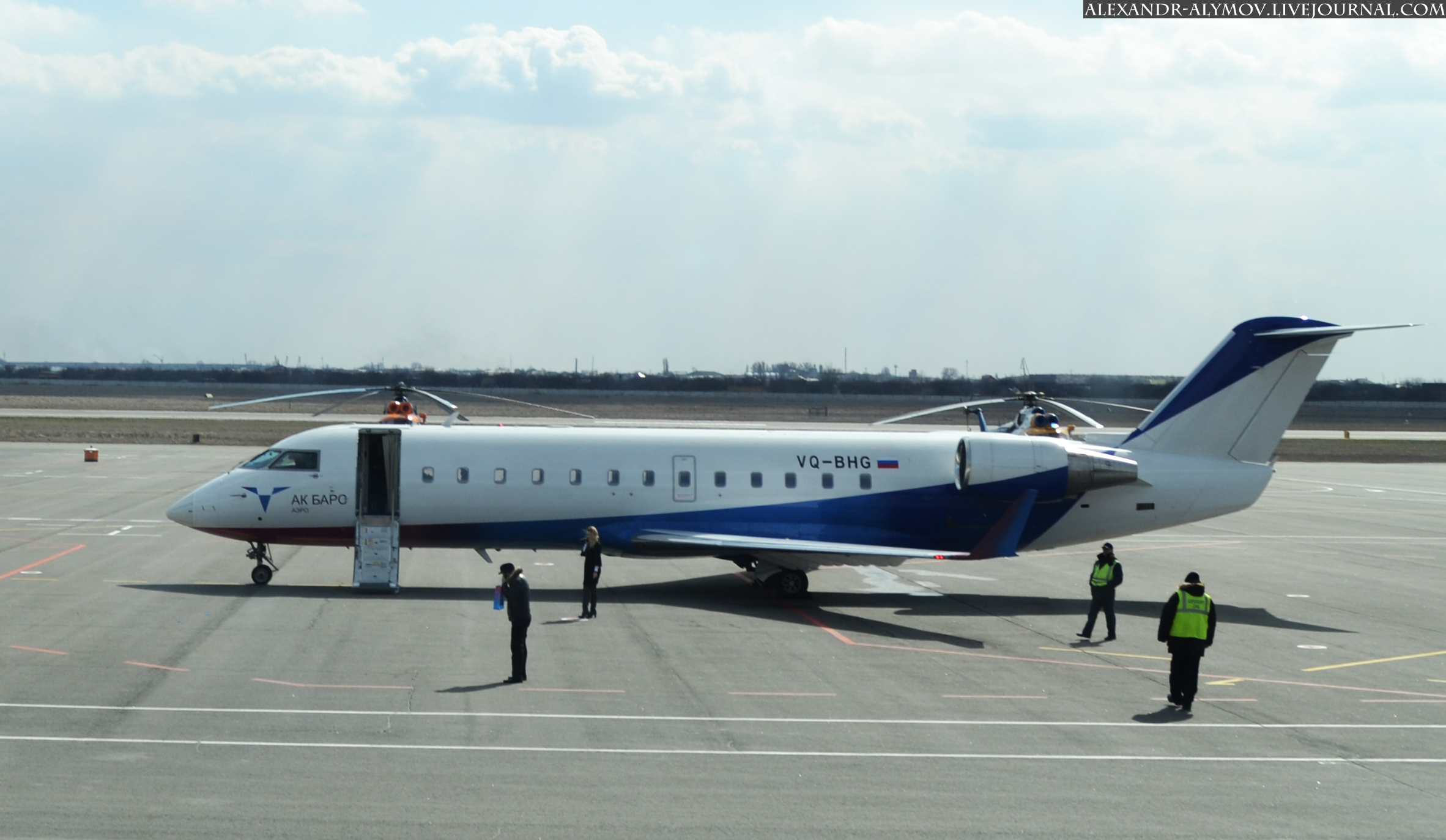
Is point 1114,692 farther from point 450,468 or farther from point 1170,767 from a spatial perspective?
point 450,468

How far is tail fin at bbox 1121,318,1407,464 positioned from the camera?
26578 mm

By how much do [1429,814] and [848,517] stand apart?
14.7 metres

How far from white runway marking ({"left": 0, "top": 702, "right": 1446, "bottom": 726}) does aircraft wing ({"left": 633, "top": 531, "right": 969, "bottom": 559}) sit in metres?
8.25

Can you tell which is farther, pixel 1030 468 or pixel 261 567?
pixel 1030 468

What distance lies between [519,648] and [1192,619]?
31.3ft

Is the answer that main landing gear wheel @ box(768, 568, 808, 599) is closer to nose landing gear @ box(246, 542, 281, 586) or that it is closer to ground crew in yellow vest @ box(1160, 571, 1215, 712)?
ground crew in yellow vest @ box(1160, 571, 1215, 712)

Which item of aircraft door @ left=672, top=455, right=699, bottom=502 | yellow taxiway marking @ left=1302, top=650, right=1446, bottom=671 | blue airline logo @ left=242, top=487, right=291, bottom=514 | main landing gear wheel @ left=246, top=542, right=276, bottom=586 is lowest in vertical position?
yellow taxiway marking @ left=1302, top=650, right=1446, bottom=671

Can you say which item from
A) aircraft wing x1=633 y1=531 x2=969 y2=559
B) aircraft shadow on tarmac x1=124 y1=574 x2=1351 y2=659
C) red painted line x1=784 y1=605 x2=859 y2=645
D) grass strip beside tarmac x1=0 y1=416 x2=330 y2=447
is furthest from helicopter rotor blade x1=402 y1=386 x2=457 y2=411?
grass strip beside tarmac x1=0 y1=416 x2=330 y2=447

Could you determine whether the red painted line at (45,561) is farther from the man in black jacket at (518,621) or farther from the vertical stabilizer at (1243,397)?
the vertical stabilizer at (1243,397)

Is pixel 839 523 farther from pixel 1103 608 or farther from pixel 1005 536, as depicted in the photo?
pixel 1103 608

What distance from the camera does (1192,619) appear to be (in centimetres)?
1659

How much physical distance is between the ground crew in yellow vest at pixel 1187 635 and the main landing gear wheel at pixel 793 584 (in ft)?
31.2

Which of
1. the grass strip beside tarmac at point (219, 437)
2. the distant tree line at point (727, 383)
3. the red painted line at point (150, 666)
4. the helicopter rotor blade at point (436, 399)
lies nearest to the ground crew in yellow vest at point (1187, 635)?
the red painted line at point (150, 666)

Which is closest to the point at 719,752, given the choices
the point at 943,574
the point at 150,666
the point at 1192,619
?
the point at 1192,619
